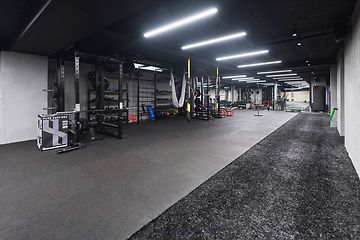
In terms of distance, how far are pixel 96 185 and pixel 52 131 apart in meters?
2.40

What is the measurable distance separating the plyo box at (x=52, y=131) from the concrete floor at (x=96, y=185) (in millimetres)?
245

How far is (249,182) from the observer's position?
228cm

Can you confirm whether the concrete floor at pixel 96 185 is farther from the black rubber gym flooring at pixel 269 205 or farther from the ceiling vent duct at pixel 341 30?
the ceiling vent duct at pixel 341 30

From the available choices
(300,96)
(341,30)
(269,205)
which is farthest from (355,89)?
(300,96)

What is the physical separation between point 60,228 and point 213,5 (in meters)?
3.73

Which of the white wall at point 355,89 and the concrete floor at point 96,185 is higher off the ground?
the white wall at point 355,89

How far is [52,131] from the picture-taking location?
380 centimetres

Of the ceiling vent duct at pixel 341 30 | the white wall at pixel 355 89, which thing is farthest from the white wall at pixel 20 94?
the ceiling vent duct at pixel 341 30

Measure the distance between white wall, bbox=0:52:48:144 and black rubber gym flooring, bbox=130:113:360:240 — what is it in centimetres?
493

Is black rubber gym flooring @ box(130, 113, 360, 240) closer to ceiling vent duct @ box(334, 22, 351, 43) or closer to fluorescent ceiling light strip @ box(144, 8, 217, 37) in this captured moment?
ceiling vent duct @ box(334, 22, 351, 43)

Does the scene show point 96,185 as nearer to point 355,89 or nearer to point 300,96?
point 355,89

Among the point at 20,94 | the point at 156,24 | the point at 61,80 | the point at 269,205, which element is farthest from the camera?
the point at 61,80

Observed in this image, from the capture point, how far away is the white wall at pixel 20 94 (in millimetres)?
4312

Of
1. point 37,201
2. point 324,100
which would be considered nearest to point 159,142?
point 37,201
